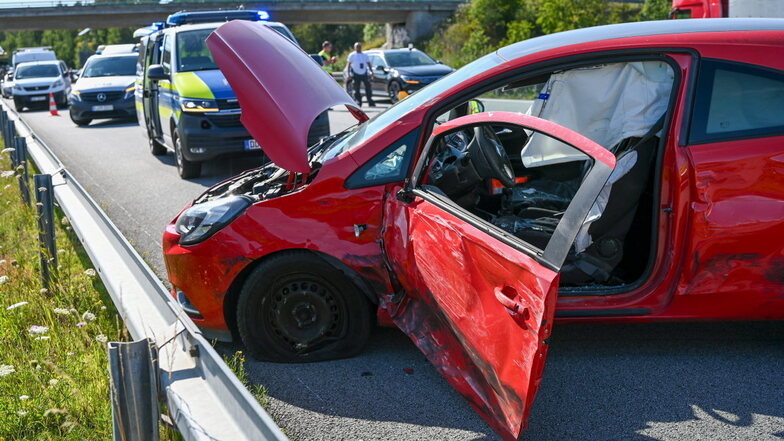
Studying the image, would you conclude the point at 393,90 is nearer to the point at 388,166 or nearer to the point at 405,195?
the point at 388,166

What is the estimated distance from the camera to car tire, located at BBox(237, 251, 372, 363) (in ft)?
14.6

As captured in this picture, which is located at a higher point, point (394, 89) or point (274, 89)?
point (274, 89)

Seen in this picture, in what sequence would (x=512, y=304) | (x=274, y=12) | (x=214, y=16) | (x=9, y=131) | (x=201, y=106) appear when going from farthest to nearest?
1. (x=274, y=12)
2. (x=214, y=16)
3. (x=201, y=106)
4. (x=9, y=131)
5. (x=512, y=304)

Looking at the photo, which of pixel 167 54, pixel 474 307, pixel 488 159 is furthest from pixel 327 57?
pixel 474 307

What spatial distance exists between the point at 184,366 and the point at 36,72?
31116 millimetres

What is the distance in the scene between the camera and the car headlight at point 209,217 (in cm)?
450

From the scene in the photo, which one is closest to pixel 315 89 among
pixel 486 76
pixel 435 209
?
pixel 486 76

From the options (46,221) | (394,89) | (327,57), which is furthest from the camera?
(394,89)

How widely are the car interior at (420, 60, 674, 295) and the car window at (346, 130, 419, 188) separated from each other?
6.0 inches

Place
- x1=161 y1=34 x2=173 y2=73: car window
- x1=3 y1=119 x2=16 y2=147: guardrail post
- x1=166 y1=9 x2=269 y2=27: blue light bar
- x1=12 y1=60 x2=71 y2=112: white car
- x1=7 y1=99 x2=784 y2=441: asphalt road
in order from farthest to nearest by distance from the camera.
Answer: x1=12 y1=60 x2=71 y2=112: white car < x1=166 y1=9 x2=269 y2=27: blue light bar < x1=161 y1=34 x2=173 y2=73: car window < x1=3 y1=119 x2=16 y2=147: guardrail post < x1=7 y1=99 x2=784 y2=441: asphalt road

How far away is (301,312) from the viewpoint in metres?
4.48

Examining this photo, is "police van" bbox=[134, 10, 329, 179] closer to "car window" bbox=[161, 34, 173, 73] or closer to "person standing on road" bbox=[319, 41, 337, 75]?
"car window" bbox=[161, 34, 173, 73]

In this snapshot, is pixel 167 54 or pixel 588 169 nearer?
pixel 588 169

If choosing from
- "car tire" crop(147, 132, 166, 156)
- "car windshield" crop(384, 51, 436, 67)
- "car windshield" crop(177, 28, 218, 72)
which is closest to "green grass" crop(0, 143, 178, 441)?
"car windshield" crop(177, 28, 218, 72)
